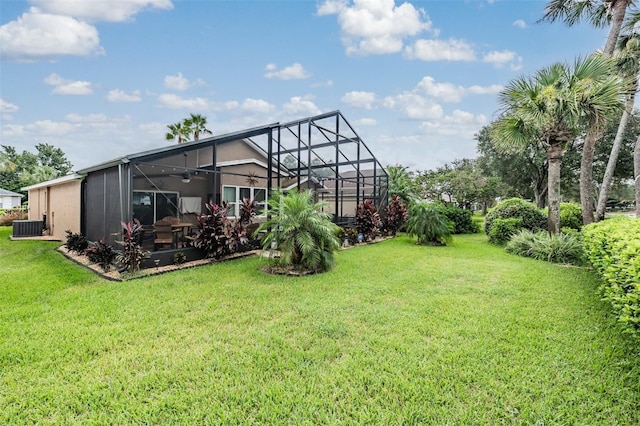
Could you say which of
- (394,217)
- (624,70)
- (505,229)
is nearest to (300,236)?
(394,217)

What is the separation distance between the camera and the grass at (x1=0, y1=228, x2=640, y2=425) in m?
2.33

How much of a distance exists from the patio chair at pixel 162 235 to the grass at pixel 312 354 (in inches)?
79.8

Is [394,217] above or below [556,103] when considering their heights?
below

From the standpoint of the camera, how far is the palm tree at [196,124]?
18781mm

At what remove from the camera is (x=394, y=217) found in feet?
46.7

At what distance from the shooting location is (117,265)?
22.0 feet

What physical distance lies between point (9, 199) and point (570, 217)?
163 feet

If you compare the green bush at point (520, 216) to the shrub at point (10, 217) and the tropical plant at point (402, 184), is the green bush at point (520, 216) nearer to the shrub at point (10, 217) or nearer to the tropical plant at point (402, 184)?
the tropical plant at point (402, 184)

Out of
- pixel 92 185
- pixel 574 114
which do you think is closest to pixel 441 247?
pixel 574 114

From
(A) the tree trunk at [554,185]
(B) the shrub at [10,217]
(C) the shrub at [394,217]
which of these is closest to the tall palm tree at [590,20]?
(A) the tree trunk at [554,185]

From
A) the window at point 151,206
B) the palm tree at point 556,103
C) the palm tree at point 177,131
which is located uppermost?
→ the palm tree at point 177,131

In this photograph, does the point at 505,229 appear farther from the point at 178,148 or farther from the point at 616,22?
the point at 178,148

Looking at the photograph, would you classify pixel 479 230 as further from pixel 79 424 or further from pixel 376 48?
pixel 79 424

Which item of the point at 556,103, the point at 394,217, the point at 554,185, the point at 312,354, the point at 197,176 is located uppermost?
the point at 556,103
